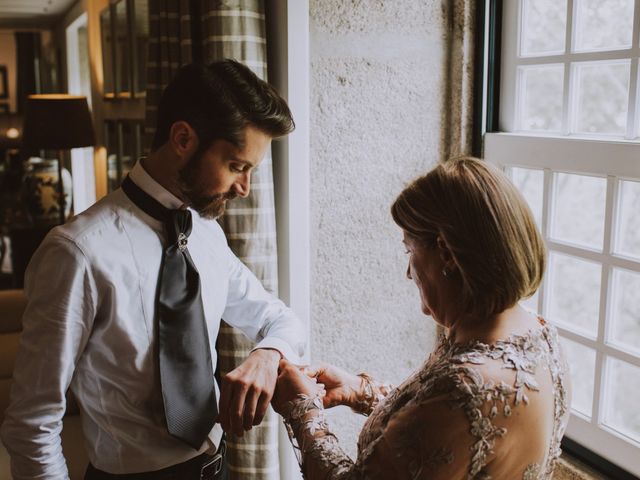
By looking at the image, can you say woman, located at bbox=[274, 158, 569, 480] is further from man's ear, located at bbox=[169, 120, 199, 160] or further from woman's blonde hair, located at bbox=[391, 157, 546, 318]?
man's ear, located at bbox=[169, 120, 199, 160]

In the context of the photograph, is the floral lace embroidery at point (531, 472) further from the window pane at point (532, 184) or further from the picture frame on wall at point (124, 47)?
the picture frame on wall at point (124, 47)

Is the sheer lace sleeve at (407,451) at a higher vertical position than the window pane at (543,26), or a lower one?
lower

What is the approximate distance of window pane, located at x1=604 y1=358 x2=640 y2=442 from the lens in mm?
1806

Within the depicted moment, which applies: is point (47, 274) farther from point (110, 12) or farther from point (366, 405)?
point (110, 12)

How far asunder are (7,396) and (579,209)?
2.32 meters

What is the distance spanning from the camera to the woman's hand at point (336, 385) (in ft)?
5.00

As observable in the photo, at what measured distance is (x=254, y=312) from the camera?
1699 millimetres

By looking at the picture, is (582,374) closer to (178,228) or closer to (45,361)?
(178,228)

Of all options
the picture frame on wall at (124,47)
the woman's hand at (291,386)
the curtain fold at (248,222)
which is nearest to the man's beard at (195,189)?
the woman's hand at (291,386)

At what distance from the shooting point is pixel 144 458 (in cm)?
137

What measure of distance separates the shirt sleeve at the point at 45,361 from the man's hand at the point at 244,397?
30cm

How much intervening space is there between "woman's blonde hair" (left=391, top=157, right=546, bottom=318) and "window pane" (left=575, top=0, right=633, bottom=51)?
85cm

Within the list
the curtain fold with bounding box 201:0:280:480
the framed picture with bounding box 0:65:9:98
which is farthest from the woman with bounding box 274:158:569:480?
the framed picture with bounding box 0:65:9:98

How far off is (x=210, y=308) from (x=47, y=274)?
1.29 ft
